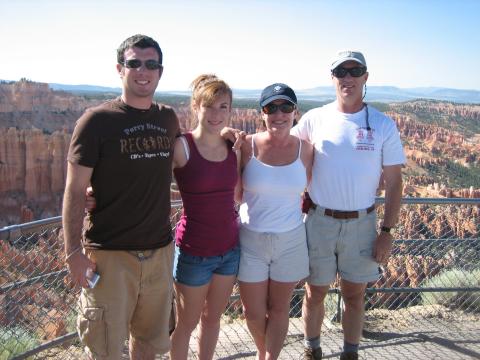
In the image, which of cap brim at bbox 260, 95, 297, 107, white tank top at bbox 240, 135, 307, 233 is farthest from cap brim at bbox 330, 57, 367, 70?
white tank top at bbox 240, 135, 307, 233

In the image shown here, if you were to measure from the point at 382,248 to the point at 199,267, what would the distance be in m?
1.16

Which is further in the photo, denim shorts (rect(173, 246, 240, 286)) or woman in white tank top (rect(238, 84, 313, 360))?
woman in white tank top (rect(238, 84, 313, 360))

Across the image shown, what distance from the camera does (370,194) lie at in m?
3.04

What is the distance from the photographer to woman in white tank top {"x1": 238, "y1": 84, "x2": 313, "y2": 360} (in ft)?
9.18

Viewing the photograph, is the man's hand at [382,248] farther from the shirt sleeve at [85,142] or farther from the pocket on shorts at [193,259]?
the shirt sleeve at [85,142]

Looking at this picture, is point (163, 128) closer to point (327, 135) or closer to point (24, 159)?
point (327, 135)

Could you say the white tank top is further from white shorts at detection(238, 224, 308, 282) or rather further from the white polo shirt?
A: the white polo shirt

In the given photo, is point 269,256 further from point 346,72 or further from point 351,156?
point 346,72

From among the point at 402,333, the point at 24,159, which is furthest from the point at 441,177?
the point at 402,333

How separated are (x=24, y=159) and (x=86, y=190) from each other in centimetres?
3567

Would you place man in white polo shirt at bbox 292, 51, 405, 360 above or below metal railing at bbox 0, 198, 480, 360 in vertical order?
above

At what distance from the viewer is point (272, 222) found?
9.18 feet

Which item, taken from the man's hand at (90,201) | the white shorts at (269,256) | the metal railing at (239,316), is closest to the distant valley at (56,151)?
the metal railing at (239,316)

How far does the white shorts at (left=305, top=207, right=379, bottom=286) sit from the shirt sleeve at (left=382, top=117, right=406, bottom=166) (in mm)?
360
